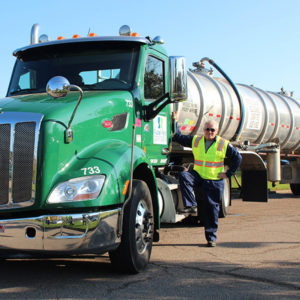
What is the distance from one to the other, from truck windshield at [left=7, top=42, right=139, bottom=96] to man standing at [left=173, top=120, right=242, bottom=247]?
5.10 feet

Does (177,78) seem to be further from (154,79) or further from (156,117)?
(156,117)

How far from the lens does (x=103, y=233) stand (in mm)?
4156

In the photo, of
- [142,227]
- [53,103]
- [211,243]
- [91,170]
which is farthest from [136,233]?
[211,243]

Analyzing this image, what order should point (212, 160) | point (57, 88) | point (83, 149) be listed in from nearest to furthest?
point (57, 88), point (83, 149), point (212, 160)

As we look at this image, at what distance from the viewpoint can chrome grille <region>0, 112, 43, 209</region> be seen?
4.09m

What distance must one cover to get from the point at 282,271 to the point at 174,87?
2.41 meters

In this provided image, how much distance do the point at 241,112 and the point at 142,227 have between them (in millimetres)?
5870

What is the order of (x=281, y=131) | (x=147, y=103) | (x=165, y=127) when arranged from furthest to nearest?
1. (x=281, y=131)
2. (x=165, y=127)
3. (x=147, y=103)

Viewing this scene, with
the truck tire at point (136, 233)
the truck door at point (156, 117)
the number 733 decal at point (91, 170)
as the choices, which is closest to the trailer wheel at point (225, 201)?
the truck door at point (156, 117)

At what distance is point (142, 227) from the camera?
493 cm

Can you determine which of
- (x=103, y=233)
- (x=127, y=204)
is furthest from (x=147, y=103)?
(x=103, y=233)

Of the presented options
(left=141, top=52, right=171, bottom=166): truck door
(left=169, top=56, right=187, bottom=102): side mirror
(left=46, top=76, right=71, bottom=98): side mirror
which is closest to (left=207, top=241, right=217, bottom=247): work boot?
(left=141, top=52, right=171, bottom=166): truck door

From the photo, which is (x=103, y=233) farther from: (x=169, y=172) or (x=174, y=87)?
(x=169, y=172)

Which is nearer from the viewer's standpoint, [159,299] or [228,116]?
[159,299]
